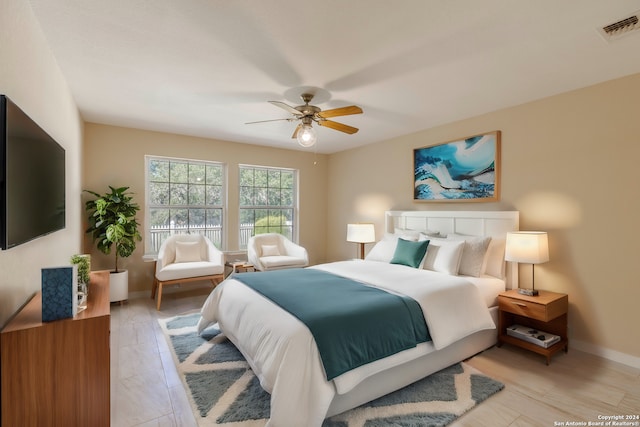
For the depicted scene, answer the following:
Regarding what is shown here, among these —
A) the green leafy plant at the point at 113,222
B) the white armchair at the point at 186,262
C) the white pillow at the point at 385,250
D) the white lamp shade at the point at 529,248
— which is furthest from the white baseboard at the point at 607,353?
the green leafy plant at the point at 113,222

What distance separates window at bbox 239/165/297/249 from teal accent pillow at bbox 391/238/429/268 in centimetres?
275

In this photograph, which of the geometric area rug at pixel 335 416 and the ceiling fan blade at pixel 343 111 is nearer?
the geometric area rug at pixel 335 416

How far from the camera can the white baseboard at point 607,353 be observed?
263cm

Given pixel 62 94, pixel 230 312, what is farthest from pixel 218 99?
pixel 230 312

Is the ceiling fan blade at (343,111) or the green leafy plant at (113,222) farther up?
the ceiling fan blade at (343,111)

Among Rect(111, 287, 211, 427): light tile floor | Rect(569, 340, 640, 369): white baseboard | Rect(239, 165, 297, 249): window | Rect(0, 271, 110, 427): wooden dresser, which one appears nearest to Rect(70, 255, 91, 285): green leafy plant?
Rect(0, 271, 110, 427): wooden dresser

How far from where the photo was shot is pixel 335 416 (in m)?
1.97

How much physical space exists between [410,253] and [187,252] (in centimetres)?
317

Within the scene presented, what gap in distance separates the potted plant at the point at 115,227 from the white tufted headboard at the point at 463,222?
3.64 meters

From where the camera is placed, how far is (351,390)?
200 centimetres

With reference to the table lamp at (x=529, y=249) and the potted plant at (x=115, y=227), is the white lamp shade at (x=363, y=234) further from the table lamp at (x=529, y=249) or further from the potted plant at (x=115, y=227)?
the potted plant at (x=115, y=227)

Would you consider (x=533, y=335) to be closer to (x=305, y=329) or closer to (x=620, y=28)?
(x=305, y=329)

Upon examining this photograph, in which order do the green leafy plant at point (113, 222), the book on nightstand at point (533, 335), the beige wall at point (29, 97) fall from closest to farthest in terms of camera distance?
the beige wall at point (29, 97), the book on nightstand at point (533, 335), the green leafy plant at point (113, 222)

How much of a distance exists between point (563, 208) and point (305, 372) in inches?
116
